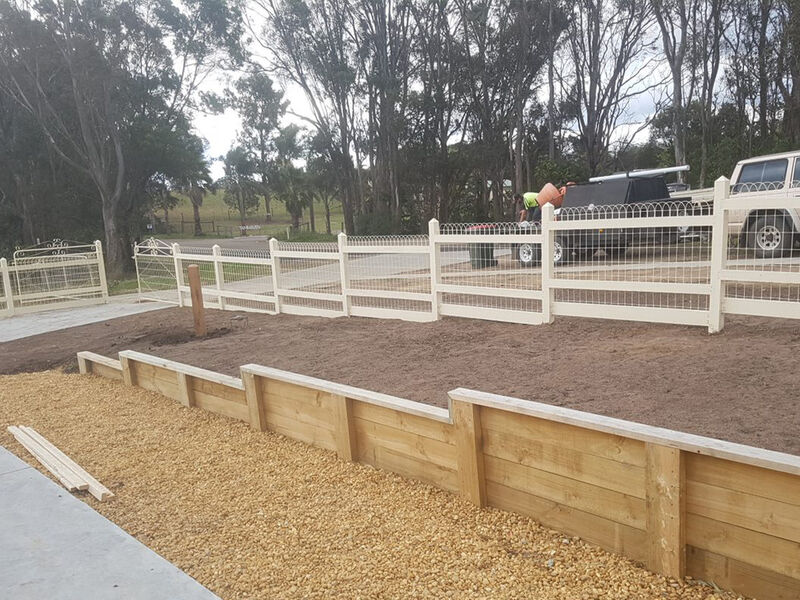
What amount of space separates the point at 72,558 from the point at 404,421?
6.33 ft

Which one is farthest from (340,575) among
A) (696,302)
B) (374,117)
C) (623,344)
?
(374,117)

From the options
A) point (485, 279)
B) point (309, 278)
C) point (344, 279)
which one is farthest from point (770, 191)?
point (309, 278)

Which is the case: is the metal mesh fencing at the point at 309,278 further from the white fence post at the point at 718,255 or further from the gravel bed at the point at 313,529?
the white fence post at the point at 718,255

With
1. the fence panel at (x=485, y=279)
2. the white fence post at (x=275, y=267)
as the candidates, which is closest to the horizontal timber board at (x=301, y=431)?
the fence panel at (x=485, y=279)

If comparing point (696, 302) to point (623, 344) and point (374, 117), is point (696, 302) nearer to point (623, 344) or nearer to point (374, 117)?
point (623, 344)

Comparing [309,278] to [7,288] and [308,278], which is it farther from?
[7,288]

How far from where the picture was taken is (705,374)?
17.3 ft

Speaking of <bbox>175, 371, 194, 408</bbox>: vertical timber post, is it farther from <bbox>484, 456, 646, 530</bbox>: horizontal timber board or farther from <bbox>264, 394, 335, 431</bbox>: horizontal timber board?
<bbox>484, 456, 646, 530</bbox>: horizontal timber board

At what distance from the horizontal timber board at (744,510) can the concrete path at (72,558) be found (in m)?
2.17

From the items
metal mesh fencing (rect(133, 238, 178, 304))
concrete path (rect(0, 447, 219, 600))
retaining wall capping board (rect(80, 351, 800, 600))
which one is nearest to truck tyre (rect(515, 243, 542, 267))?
retaining wall capping board (rect(80, 351, 800, 600))

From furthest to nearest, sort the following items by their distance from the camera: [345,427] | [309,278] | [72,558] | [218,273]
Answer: [218,273] → [309,278] → [345,427] → [72,558]

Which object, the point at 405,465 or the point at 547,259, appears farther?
the point at 547,259

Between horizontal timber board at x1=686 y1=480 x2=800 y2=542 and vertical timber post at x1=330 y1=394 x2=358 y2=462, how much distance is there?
222 cm

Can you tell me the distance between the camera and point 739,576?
8.29 feet
